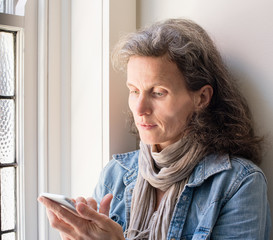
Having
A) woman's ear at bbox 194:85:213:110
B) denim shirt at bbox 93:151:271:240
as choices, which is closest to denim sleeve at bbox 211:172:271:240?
denim shirt at bbox 93:151:271:240

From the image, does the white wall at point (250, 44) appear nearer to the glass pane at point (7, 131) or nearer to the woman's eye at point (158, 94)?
the woman's eye at point (158, 94)

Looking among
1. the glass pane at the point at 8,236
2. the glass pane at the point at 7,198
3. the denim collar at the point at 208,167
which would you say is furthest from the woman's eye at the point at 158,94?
the glass pane at the point at 8,236

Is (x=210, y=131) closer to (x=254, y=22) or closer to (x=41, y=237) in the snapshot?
(x=254, y=22)

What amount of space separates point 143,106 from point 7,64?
0.84 meters

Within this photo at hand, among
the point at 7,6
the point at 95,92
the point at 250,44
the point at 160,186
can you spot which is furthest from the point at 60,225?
the point at 7,6

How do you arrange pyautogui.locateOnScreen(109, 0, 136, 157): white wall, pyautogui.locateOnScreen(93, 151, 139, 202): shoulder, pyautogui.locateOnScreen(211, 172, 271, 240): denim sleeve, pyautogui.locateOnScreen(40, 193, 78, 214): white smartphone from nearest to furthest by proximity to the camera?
pyautogui.locateOnScreen(40, 193, 78, 214): white smartphone, pyautogui.locateOnScreen(211, 172, 271, 240): denim sleeve, pyautogui.locateOnScreen(93, 151, 139, 202): shoulder, pyautogui.locateOnScreen(109, 0, 136, 157): white wall

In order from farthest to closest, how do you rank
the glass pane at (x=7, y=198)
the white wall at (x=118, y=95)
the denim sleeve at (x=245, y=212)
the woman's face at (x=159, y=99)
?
the glass pane at (x=7, y=198) < the white wall at (x=118, y=95) < the woman's face at (x=159, y=99) < the denim sleeve at (x=245, y=212)

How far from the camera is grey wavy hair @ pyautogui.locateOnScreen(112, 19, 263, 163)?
1183 millimetres

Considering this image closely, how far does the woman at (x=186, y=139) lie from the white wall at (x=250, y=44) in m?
0.05

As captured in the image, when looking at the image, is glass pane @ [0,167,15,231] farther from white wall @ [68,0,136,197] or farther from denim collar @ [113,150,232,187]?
denim collar @ [113,150,232,187]

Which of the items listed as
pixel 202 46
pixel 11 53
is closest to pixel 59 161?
pixel 11 53

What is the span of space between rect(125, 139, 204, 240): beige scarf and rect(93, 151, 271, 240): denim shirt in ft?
0.10

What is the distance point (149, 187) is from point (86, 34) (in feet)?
2.76

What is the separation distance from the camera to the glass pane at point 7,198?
5.60 feet
